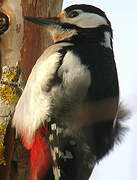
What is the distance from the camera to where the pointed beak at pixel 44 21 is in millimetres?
4062

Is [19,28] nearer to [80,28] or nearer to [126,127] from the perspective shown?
[80,28]

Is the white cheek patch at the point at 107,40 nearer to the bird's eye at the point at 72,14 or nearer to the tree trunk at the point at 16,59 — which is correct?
the bird's eye at the point at 72,14

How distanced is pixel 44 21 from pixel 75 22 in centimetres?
19

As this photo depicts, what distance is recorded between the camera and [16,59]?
408 centimetres

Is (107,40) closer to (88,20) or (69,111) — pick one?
(88,20)

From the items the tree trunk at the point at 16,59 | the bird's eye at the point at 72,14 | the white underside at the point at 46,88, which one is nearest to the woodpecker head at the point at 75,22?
the bird's eye at the point at 72,14

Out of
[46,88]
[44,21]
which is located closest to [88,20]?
[44,21]

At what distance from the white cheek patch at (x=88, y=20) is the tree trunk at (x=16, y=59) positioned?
0.25 m

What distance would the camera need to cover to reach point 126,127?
13.4 feet

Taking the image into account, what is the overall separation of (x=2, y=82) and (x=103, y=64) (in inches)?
26.0

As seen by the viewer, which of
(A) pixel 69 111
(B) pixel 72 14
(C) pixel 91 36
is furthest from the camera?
(B) pixel 72 14

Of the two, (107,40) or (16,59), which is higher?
(107,40)

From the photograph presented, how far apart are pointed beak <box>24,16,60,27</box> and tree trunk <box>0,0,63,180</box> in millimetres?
114

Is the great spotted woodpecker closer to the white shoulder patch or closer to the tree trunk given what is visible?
the white shoulder patch
